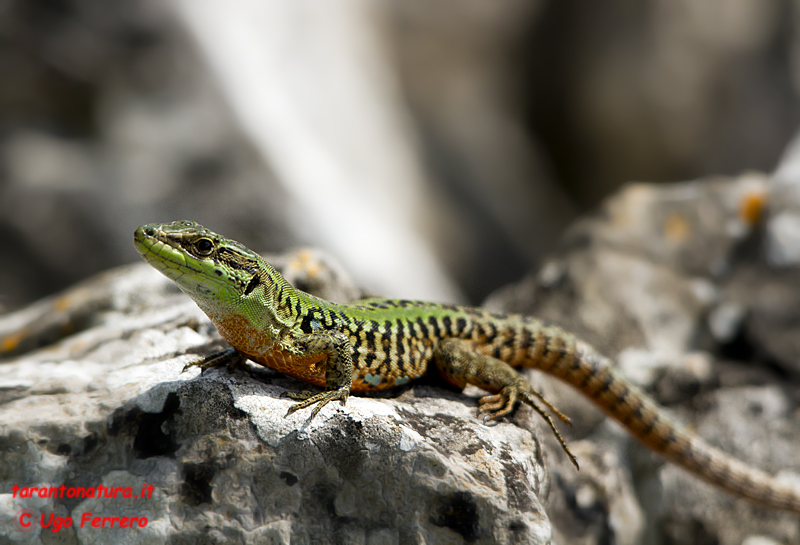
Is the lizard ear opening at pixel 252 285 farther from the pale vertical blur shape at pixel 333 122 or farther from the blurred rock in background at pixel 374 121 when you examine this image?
the pale vertical blur shape at pixel 333 122

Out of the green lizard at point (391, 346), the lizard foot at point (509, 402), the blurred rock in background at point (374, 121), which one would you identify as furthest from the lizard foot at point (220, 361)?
the blurred rock in background at point (374, 121)

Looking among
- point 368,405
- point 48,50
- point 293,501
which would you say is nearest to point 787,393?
point 368,405

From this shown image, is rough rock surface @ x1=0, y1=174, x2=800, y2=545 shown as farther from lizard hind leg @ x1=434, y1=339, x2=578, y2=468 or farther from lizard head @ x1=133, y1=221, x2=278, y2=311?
lizard head @ x1=133, y1=221, x2=278, y2=311

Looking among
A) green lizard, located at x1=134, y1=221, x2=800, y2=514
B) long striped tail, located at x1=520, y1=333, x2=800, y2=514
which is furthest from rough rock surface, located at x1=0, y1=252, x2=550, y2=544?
long striped tail, located at x1=520, y1=333, x2=800, y2=514

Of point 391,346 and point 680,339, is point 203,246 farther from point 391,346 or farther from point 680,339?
point 680,339

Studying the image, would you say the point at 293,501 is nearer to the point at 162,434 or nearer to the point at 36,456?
the point at 162,434

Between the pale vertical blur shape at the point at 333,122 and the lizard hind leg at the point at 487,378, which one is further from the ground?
the pale vertical blur shape at the point at 333,122
